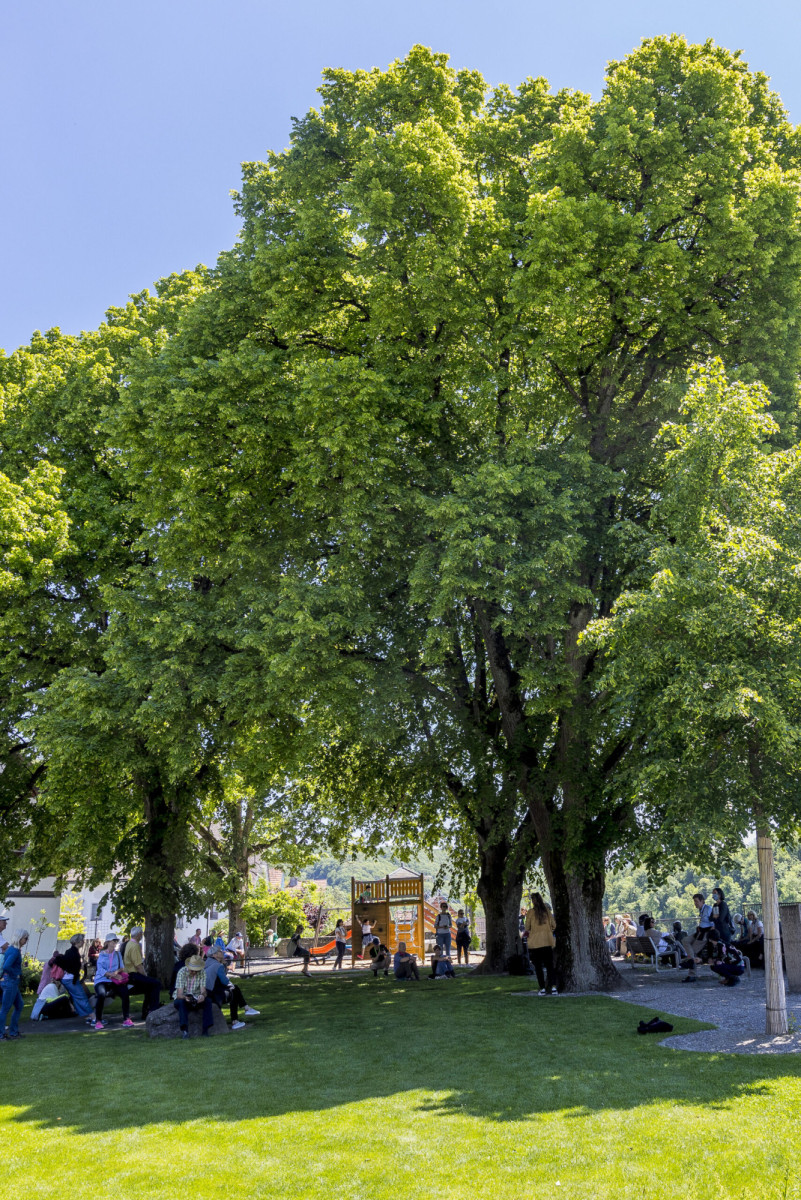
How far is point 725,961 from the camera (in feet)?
57.7

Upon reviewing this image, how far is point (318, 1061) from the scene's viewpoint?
10.2 meters

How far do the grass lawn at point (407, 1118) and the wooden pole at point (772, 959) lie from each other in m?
1.23

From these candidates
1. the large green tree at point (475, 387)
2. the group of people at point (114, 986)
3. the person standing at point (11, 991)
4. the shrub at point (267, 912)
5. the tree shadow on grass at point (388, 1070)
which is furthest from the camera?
the shrub at point (267, 912)

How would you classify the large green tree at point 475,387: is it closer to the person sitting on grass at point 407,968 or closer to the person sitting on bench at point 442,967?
the person sitting on grass at point 407,968

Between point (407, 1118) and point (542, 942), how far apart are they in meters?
10.2

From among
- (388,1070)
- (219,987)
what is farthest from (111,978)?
(388,1070)

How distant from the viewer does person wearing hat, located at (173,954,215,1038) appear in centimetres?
1301

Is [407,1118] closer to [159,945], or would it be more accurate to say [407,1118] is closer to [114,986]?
[114,986]

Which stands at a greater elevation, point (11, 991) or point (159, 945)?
point (11, 991)

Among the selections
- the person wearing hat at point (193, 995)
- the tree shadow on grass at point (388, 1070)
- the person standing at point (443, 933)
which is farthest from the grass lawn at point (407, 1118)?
the person standing at point (443, 933)

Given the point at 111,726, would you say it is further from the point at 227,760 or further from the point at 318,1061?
the point at 318,1061

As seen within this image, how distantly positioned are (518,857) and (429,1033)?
9214 mm

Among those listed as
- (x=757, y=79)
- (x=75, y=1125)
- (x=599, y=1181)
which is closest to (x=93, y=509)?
(x=75, y=1125)

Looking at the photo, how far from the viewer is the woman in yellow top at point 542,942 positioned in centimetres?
1670
